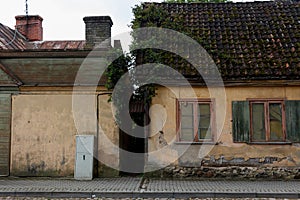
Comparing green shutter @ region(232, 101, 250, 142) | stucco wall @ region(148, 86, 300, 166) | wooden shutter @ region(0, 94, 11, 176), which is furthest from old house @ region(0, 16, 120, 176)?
green shutter @ region(232, 101, 250, 142)

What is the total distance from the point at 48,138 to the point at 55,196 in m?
3.19

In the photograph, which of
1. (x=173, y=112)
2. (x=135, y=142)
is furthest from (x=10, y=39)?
(x=173, y=112)

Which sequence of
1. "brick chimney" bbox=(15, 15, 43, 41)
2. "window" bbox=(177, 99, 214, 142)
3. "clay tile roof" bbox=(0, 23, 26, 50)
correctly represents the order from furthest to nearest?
"brick chimney" bbox=(15, 15, 43, 41) → "clay tile roof" bbox=(0, 23, 26, 50) → "window" bbox=(177, 99, 214, 142)

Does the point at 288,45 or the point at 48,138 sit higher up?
the point at 288,45

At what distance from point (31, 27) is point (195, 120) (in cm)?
857

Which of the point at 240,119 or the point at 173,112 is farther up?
the point at 173,112

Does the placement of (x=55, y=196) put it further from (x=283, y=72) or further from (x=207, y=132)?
(x=283, y=72)

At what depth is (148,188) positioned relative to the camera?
10852mm

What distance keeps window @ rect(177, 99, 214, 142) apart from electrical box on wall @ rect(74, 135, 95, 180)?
9.16ft

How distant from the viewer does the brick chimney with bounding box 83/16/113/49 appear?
13.9 meters

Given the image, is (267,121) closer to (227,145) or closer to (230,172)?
(227,145)

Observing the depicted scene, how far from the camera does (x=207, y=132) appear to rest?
41.8 feet

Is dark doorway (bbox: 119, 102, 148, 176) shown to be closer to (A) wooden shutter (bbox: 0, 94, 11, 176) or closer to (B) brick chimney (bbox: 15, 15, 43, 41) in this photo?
(A) wooden shutter (bbox: 0, 94, 11, 176)

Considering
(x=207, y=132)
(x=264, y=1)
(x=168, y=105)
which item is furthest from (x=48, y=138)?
(x=264, y=1)
